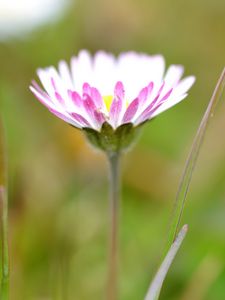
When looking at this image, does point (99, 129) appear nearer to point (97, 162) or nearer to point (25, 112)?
point (97, 162)

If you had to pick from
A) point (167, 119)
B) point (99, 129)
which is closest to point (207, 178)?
point (167, 119)

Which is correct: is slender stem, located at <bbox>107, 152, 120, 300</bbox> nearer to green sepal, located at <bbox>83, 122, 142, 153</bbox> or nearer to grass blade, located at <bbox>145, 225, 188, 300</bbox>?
green sepal, located at <bbox>83, 122, 142, 153</bbox>

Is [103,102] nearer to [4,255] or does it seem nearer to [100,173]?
[4,255]

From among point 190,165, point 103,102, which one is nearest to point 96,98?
point 103,102

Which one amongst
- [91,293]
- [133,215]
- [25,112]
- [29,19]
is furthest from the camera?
[29,19]

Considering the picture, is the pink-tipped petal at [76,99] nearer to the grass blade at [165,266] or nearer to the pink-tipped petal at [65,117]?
the pink-tipped petal at [65,117]

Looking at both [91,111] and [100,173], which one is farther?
[100,173]
